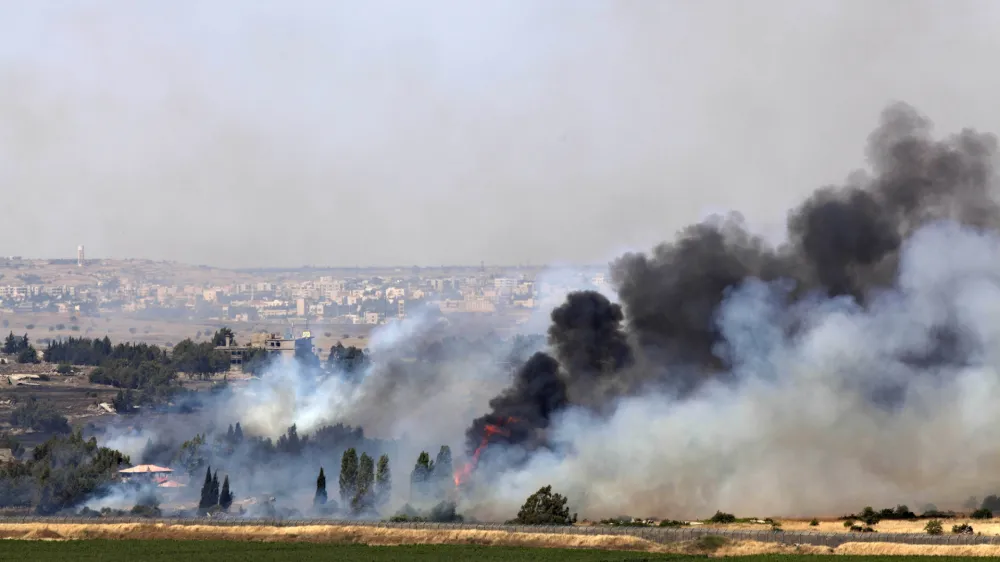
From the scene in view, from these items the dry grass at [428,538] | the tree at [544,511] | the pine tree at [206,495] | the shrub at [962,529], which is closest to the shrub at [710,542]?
the dry grass at [428,538]

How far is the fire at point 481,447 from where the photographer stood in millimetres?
126806

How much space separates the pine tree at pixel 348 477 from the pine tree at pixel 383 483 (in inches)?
72.0

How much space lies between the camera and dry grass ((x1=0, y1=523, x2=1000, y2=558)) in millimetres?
94750

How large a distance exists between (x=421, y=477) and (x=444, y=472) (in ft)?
6.50

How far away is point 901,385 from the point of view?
122062mm

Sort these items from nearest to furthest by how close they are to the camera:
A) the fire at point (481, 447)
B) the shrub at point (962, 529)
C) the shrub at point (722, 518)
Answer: the shrub at point (962, 529) < the shrub at point (722, 518) < the fire at point (481, 447)

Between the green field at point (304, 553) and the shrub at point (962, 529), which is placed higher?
the shrub at point (962, 529)

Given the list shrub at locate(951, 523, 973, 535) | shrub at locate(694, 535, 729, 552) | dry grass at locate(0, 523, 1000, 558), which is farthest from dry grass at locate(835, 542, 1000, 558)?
shrub at locate(951, 523, 973, 535)

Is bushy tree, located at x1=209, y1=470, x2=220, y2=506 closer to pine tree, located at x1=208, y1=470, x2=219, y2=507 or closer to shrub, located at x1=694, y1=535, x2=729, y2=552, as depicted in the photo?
pine tree, located at x1=208, y1=470, x2=219, y2=507

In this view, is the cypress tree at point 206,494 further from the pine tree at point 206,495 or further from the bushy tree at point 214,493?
the bushy tree at point 214,493

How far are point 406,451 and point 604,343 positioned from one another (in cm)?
2291

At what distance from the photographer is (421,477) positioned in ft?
418

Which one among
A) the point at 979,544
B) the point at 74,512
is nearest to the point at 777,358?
the point at 979,544

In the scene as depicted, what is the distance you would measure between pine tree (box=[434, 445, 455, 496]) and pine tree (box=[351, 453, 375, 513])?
16.8ft
